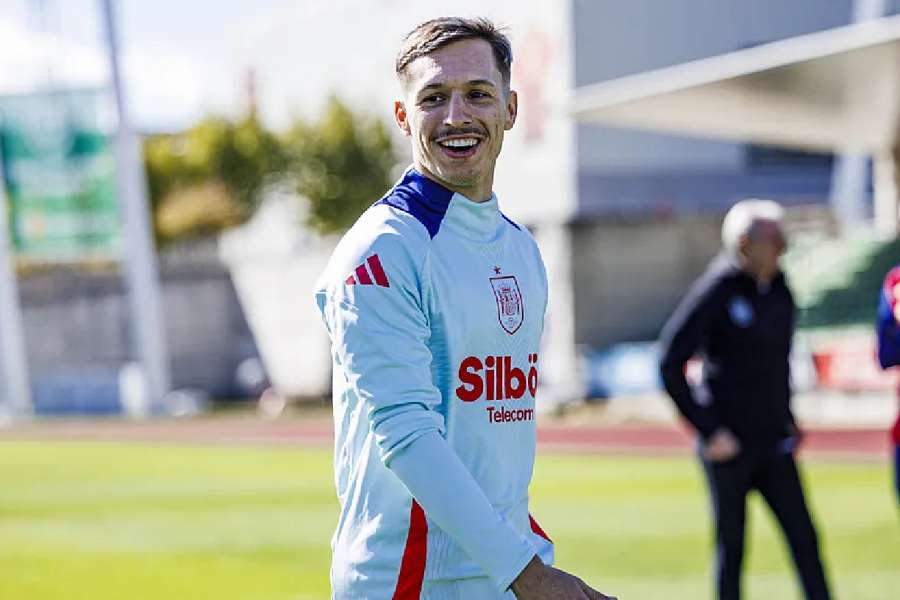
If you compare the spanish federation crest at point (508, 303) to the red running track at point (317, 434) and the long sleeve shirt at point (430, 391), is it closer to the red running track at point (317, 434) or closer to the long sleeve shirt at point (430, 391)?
the long sleeve shirt at point (430, 391)

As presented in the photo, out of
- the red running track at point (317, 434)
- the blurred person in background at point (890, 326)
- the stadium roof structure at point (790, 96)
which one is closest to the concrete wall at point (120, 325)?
the red running track at point (317, 434)

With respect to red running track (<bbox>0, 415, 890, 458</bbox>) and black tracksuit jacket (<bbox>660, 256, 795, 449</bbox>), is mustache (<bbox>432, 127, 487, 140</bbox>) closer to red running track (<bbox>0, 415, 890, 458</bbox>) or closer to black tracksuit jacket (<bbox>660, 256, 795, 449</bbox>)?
black tracksuit jacket (<bbox>660, 256, 795, 449</bbox>)

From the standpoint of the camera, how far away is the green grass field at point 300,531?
921 centimetres

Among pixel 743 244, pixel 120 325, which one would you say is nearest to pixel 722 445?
pixel 743 244

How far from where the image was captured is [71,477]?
60.3 feet

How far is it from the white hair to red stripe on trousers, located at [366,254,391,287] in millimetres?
3909

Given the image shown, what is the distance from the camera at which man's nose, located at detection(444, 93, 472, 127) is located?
2936 millimetres

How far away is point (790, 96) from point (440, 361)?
20.5m

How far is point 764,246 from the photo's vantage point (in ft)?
21.4

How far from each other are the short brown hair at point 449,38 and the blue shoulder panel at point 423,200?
228 mm

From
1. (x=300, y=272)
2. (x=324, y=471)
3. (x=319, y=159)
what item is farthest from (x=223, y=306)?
(x=324, y=471)

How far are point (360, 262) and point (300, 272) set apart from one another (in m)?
38.1

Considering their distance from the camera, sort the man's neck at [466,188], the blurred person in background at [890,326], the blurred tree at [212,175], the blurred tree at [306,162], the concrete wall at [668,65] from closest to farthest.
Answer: the man's neck at [466,188]
the blurred person in background at [890,326]
the concrete wall at [668,65]
the blurred tree at [306,162]
the blurred tree at [212,175]

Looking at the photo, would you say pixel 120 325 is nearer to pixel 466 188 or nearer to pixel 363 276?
pixel 466 188
